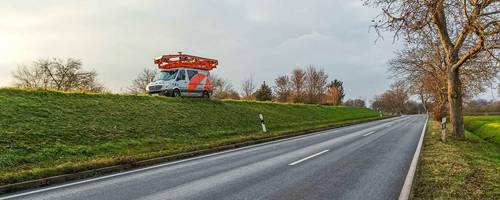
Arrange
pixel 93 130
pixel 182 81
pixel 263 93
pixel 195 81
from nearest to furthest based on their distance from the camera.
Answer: pixel 93 130
pixel 182 81
pixel 195 81
pixel 263 93

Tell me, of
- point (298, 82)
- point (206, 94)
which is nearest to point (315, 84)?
point (298, 82)

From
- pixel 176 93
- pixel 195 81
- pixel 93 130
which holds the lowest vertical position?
pixel 93 130

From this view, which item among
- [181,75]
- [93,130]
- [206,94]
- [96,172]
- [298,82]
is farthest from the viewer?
[298,82]

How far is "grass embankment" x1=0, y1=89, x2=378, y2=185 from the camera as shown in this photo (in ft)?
33.0

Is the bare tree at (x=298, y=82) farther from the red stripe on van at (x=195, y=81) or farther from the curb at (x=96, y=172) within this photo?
the curb at (x=96, y=172)

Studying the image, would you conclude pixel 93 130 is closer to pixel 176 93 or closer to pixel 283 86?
pixel 176 93

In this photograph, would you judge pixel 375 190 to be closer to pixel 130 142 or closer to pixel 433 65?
pixel 130 142

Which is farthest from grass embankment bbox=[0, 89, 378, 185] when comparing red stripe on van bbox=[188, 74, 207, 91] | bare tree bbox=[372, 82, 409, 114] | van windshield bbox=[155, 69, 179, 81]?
bare tree bbox=[372, 82, 409, 114]

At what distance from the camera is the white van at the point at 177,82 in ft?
82.9

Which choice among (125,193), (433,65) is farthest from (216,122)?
(433,65)

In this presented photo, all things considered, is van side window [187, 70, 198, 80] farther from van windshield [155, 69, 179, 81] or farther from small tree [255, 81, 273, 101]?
small tree [255, 81, 273, 101]

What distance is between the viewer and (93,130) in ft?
46.8

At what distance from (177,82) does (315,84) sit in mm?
52122

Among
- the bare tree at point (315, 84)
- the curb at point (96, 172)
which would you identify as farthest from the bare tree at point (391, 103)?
the curb at point (96, 172)
